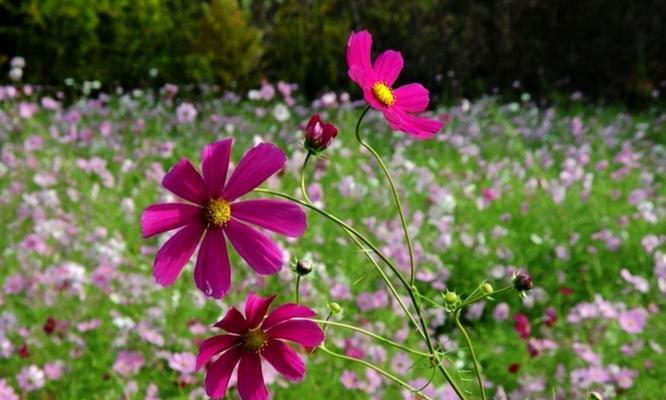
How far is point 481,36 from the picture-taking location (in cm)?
793

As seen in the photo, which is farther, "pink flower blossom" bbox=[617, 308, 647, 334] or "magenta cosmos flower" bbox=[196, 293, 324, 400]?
"pink flower blossom" bbox=[617, 308, 647, 334]

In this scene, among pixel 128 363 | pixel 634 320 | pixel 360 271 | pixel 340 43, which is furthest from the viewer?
pixel 340 43

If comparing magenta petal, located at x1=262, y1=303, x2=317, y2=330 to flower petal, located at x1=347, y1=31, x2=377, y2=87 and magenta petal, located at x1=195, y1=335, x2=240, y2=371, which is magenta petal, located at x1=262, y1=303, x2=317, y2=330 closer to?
magenta petal, located at x1=195, y1=335, x2=240, y2=371

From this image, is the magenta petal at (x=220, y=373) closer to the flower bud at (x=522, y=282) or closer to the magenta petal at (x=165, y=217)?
the magenta petal at (x=165, y=217)

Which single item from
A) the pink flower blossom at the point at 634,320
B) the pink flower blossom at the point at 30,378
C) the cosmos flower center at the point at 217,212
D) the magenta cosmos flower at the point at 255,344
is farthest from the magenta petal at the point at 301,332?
the pink flower blossom at the point at 634,320

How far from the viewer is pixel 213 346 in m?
0.77

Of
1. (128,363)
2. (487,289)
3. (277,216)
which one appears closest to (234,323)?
(277,216)

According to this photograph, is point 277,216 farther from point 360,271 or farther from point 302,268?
point 360,271

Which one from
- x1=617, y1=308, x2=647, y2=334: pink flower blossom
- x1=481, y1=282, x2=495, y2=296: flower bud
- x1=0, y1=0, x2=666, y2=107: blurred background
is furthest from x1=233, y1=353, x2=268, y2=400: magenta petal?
x1=0, y1=0, x2=666, y2=107: blurred background

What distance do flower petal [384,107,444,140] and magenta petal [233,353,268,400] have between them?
25 centimetres

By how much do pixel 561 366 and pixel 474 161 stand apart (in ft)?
8.41

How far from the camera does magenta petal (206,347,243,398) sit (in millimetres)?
748

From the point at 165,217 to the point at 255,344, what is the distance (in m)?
0.15

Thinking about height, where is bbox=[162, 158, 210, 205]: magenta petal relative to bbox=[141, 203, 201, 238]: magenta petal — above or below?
above
